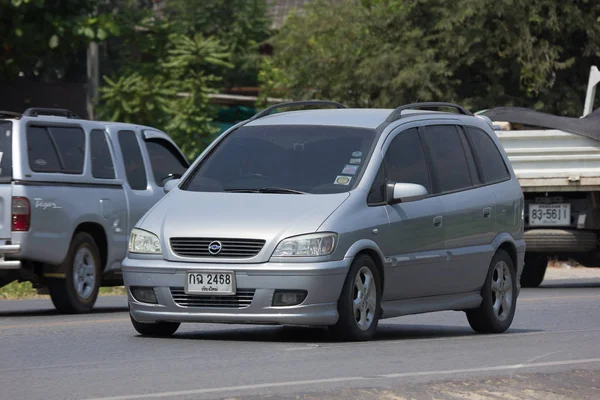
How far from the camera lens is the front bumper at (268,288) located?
971cm

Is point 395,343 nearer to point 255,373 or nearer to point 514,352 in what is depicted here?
point 514,352

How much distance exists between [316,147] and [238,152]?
0.61 metres

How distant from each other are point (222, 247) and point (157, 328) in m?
1.22

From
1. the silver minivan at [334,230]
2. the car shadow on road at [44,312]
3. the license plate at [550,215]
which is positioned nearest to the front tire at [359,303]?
the silver minivan at [334,230]

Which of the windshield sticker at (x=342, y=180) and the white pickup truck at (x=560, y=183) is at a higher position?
the windshield sticker at (x=342, y=180)

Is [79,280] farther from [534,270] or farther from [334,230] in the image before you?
[534,270]

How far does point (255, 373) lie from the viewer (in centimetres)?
827

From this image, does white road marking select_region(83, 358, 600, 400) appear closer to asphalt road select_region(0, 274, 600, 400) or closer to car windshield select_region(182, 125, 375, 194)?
asphalt road select_region(0, 274, 600, 400)

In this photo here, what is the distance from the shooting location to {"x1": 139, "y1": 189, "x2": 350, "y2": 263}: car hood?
32.0ft

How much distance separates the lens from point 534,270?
64.4 ft

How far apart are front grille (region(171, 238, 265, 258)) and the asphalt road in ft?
2.05

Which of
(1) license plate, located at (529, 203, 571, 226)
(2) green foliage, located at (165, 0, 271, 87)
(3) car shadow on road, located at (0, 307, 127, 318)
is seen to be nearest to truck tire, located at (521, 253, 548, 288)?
(1) license plate, located at (529, 203, 571, 226)

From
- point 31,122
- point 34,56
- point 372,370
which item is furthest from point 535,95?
point 372,370

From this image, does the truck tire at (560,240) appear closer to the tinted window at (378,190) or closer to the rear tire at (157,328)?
the tinted window at (378,190)
